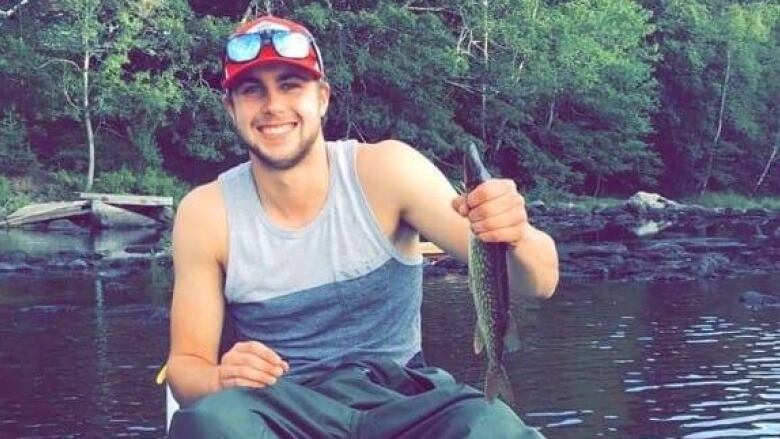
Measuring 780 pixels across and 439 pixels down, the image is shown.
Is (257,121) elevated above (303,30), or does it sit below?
below

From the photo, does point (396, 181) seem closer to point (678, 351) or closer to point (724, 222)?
point (678, 351)

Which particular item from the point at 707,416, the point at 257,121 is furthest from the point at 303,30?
the point at 707,416

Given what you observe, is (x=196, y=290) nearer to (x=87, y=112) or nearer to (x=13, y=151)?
→ (x=87, y=112)

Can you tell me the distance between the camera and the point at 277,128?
434cm

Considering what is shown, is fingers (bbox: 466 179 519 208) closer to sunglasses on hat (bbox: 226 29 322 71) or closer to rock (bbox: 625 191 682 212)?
sunglasses on hat (bbox: 226 29 322 71)

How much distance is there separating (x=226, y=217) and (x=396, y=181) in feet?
1.89

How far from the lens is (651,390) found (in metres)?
12.4

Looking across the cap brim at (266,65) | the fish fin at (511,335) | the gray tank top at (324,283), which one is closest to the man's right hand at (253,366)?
the gray tank top at (324,283)

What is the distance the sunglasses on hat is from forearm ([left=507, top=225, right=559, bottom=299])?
0.95 meters

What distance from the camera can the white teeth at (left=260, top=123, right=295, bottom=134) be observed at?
171 inches

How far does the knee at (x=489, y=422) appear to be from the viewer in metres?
3.85

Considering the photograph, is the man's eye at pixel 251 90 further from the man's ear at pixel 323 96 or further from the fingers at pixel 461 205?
the fingers at pixel 461 205

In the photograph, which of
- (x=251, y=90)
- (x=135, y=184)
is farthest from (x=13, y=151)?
(x=251, y=90)

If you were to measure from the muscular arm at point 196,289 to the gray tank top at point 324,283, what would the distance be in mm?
63
